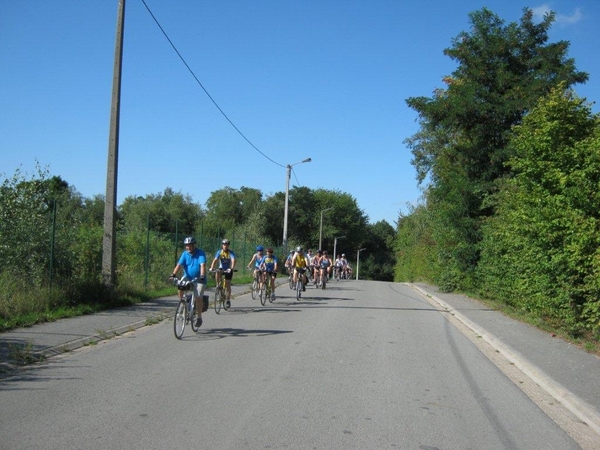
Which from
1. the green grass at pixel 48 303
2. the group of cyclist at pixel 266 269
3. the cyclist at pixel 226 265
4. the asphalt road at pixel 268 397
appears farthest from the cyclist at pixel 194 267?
the group of cyclist at pixel 266 269

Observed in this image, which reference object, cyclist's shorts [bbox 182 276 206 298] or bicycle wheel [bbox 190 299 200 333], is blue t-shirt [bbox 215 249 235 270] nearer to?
bicycle wheel [bbox 190 299 200 333]

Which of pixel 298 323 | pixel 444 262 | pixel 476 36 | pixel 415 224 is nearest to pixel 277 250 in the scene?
pixel 415 224

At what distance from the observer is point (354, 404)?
641 cm

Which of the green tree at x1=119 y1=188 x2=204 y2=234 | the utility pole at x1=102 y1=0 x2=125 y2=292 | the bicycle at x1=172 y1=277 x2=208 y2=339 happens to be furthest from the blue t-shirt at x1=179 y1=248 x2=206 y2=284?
the green tree at x1=119 y1=188 x2=204 y2=234

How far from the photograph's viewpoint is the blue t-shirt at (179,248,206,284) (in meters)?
10.6

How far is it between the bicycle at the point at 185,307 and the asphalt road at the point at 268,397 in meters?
0.28

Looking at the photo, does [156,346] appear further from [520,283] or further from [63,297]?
[520,283]

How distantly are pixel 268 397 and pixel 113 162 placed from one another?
32.7 feet

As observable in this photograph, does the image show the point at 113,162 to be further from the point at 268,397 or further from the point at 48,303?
the point at 268,397

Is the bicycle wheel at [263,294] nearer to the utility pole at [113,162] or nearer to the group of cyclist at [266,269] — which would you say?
the group of cyclist at [266,269]

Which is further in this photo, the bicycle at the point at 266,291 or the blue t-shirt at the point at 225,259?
the bicycle at the point at 266,291

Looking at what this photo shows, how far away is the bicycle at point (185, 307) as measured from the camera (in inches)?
401

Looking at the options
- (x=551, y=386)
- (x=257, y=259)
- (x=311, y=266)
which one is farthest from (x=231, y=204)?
(x=551, y=386)

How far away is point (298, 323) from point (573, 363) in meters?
5.84
